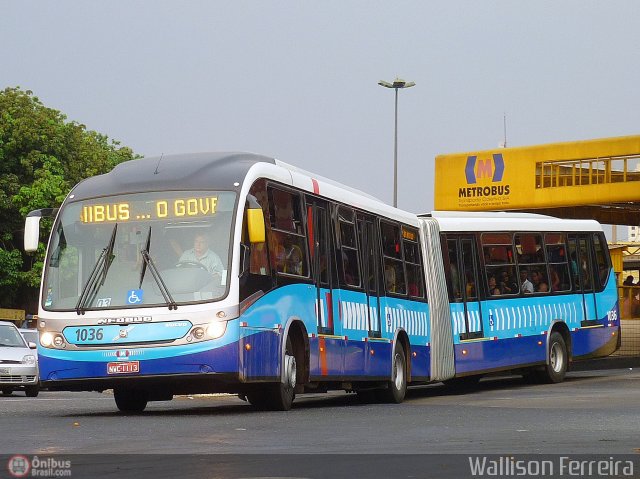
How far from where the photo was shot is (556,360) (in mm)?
28984

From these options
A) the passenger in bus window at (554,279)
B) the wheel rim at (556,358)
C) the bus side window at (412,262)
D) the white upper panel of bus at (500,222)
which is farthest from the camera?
the passenger in bus window at (554,279)

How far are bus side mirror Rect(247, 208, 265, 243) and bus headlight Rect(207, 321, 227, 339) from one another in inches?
38.3

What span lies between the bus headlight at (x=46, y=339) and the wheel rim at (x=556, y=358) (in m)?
13.9

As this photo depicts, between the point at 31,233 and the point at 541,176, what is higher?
the point at 541,176

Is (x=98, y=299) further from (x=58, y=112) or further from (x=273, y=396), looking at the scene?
(x=58, y=112)

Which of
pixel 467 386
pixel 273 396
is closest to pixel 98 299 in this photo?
pixel 273 396

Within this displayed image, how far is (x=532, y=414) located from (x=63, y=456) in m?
7.40

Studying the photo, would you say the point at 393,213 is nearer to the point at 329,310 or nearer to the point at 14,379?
the point at 329,310

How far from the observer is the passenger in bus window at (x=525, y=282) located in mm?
27969

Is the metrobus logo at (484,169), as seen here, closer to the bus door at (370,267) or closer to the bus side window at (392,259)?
the bus side window at (392,259)

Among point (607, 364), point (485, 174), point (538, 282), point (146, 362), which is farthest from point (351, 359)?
point (485, 174)

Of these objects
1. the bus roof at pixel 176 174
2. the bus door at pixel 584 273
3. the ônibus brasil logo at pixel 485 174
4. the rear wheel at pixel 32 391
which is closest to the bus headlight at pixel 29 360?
the rear wheel at pixel 32 391

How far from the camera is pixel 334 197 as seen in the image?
20062mm

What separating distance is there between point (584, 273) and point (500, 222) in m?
3.14
